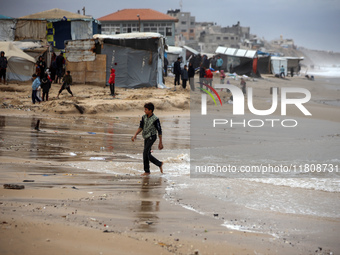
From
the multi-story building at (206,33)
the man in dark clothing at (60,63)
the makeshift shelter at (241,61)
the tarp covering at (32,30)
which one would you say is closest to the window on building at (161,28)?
the makeshift shelter at (241,61)

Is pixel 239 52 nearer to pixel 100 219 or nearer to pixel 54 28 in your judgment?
pixel 54 28

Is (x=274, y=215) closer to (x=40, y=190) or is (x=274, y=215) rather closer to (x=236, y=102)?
(x=40, y=190)

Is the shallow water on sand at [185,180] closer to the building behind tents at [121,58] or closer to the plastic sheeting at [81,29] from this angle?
the building behind tents at [121,58]

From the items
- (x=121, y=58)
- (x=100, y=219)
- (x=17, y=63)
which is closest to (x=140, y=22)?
(x=121, y=58)

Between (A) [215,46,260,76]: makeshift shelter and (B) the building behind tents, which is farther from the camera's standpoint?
(A) [215,46,260,76]: makeshift shelter

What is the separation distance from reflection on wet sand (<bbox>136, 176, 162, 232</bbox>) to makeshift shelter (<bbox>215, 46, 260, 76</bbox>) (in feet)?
128

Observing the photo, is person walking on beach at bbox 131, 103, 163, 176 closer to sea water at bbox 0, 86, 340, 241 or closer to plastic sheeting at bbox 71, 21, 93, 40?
sea water at bbox 0, 86, 340, 241

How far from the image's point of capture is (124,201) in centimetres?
642

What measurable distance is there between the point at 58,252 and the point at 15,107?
52.4 feet

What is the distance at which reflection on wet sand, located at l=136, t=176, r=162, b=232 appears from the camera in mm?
5413

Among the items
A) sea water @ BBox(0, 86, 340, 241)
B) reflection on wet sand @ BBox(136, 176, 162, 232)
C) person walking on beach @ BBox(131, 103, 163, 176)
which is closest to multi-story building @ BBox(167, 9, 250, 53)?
sea water @ BBox(0, 86, 340, 241)

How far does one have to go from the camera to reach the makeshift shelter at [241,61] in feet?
151

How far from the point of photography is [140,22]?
176ft

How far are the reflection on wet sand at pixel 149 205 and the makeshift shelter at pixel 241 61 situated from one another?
39.1m
